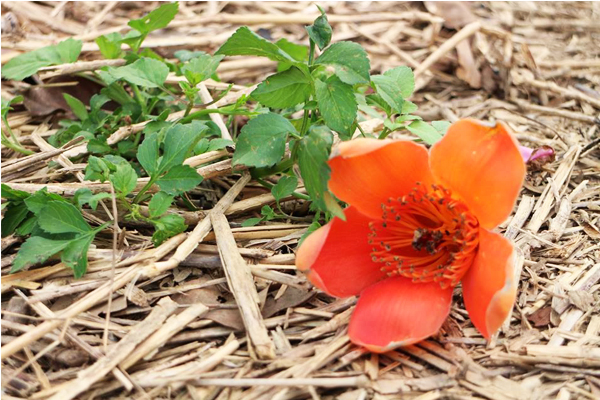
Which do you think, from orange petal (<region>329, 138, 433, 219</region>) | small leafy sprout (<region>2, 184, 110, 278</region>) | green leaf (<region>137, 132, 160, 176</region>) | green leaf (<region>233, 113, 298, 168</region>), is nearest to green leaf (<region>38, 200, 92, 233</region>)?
small leafy sprout (<region>2, 184, 110, 278</region>)

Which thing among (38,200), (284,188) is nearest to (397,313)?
(284,188)

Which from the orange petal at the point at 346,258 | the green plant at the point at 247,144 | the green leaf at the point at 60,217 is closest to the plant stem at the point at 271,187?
the green plant at the point at 247,144

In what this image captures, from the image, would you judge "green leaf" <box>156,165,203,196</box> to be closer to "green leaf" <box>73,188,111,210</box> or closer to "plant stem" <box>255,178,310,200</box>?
"green leaf" <box>73,188,111,210</box>

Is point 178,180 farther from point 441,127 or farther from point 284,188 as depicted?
point 441,127

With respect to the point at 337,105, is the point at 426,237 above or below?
below

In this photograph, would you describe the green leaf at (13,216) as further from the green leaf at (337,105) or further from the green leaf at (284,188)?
the green leaf at (337,105)

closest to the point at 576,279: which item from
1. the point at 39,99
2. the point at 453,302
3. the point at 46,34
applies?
the point at 453,302
